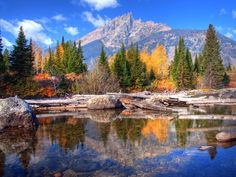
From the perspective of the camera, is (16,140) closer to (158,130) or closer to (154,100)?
(158,130)

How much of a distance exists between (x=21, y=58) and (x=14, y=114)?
28170 millimetres

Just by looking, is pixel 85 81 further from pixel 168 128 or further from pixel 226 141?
pixel 226 141

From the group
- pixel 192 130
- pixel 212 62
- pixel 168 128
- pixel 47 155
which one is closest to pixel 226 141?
pixel 192 130

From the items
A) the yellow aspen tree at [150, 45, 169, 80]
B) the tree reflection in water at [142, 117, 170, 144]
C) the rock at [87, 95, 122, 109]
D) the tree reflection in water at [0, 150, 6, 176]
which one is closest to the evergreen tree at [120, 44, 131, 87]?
the rock at [87, 95, 122, 109]

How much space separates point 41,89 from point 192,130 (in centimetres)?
3591

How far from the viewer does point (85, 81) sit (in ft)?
154

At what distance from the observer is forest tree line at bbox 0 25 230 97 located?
1767 inches

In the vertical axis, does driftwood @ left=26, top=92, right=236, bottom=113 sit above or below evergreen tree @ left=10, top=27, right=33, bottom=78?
below

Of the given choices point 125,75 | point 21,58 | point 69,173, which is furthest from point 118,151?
point 125,75

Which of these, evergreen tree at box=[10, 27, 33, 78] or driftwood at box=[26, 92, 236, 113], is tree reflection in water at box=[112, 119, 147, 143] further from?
evergreen tree at box=[10, 27, 33, 78]

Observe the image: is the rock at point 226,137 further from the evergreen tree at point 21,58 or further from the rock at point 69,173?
the evergreen tree at point 21,58

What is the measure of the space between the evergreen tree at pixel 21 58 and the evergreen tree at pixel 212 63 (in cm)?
4323

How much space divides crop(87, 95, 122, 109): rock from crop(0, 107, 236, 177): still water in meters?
11.8

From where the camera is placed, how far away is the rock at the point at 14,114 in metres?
18.9
